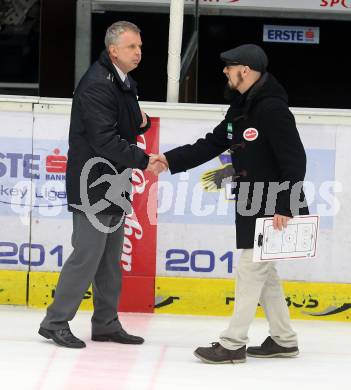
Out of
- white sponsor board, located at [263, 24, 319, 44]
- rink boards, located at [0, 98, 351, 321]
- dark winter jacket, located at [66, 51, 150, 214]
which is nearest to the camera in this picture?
dark winter jacket, located at [66, 51, 150, 214]

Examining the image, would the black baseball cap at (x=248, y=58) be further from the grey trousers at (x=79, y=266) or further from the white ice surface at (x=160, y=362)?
the white ice surface at (x=160, y=362)

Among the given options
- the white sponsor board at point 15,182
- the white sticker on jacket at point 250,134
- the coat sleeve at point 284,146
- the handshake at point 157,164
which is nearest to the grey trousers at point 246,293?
the coat sleeve at point 284,146

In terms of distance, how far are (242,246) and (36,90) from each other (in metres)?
6.48

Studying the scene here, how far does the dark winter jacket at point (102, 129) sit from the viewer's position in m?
5.50

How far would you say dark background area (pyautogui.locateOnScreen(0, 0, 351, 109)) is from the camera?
11266 mm

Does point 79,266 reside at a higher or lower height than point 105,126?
lower

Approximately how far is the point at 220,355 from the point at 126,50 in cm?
162

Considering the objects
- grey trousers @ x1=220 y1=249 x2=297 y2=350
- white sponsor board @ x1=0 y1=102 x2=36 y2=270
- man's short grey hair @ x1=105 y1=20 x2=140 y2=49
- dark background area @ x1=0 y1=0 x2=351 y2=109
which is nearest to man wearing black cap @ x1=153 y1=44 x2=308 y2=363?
grey trousers @ x1=220 y1=249 x2=297 y2=350

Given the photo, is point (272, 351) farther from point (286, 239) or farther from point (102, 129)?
point (102, 129)

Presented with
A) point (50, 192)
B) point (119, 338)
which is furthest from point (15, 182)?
point (119, 338)

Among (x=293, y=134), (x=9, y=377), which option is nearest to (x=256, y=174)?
(x=293, y=134)

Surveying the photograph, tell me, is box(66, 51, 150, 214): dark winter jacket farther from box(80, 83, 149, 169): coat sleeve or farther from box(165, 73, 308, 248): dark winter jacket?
box(165, 73, 308, 248): dark winter jacket

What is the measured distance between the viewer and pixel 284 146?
5273 millimetres

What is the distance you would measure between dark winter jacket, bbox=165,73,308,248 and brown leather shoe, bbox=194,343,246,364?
Answer: 53 centimetres
